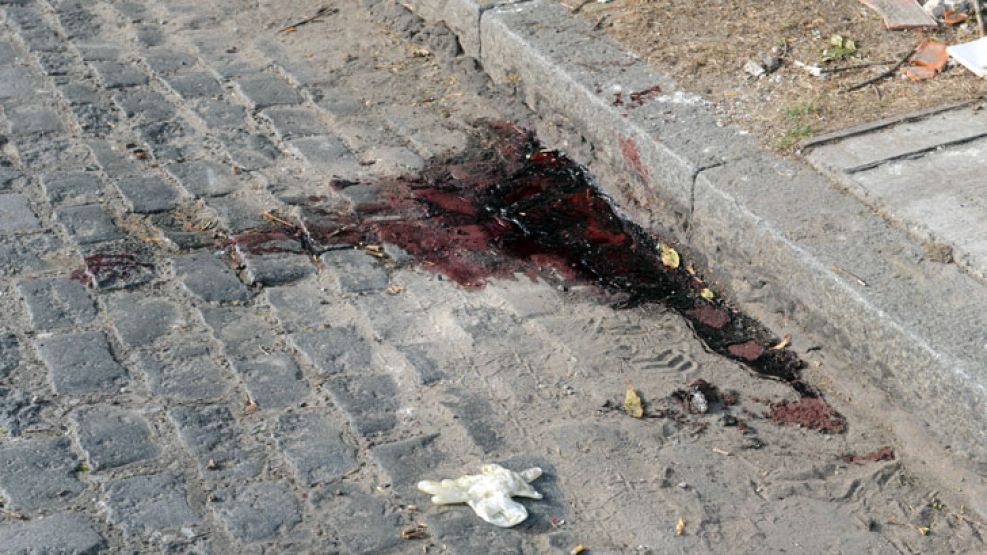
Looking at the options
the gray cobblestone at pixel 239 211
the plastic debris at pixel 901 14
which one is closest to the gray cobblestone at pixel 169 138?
the gray cobblestone at pixel 239 211

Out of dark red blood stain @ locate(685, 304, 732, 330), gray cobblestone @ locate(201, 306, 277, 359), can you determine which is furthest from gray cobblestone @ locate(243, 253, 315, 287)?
dark red blood stain @ locate(685, 304, 732, 330)

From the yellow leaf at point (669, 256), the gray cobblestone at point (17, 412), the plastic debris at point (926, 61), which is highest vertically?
the plastic debris at point (926, 61)

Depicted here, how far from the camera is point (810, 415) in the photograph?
11.3 ft

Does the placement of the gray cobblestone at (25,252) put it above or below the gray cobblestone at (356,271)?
above

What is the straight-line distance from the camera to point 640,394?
3.47 meters

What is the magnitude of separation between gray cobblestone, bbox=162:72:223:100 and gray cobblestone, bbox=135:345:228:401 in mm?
1924

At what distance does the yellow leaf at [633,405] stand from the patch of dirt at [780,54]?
124 centimetres

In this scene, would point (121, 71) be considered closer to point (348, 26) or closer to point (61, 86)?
point (61, 86)

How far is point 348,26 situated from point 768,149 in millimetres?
2466

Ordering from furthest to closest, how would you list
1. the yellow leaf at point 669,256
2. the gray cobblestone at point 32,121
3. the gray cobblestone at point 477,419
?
the gray cobblestone at point 32,121, the yellow leaf at point 669,256, the gray cobblestone at point 477,419

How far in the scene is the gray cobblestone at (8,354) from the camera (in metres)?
3.41

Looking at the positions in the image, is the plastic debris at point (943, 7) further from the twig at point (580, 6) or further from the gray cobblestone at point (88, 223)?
Answer: the gray cobblestone at point (88, 223)

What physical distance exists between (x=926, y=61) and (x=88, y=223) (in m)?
3.23

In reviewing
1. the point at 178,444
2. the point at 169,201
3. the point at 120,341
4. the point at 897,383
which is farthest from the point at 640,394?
the point at 169,201
